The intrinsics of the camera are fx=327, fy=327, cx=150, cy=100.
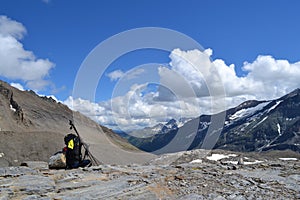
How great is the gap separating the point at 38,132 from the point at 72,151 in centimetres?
8615

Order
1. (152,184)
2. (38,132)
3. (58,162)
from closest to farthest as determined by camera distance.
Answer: (152,184)
(58,162)
(38,132)

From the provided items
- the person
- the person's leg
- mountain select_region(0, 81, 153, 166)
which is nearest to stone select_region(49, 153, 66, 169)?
the person

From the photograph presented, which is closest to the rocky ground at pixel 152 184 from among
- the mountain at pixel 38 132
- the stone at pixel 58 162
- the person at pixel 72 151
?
the stone at pixel 58 162

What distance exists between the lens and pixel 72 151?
911 inches

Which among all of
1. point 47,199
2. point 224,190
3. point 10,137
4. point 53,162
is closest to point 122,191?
point 47,199

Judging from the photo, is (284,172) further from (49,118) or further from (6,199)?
(49,118)

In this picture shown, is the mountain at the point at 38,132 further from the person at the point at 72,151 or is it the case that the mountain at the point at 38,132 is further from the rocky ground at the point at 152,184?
the rocky ground at the point at 152,184

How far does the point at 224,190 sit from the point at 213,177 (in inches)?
96.6

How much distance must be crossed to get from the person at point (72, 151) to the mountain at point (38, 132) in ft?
194

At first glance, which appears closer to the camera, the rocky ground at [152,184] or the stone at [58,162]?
the rocky ground at [152,184]

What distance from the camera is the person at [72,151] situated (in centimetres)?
2288

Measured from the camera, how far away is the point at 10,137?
3693 inches

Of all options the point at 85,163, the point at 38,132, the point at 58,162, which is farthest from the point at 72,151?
the point at 38,132

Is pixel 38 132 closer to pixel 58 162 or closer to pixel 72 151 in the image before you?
pixel 72 151
